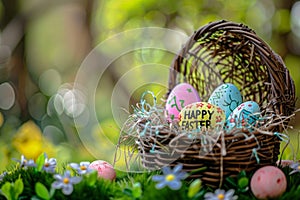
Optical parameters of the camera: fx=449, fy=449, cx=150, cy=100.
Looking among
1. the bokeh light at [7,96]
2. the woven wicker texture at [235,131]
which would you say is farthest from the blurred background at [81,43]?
the woven wicker texture at [235,131]

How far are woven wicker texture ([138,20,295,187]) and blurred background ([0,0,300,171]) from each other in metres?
1.33

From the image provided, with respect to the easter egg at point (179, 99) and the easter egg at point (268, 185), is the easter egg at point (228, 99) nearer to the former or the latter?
the easter egg at point (179, 99)

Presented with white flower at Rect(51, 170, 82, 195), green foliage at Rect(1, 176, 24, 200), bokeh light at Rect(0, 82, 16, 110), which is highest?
white flower at Rect(51, 170, 82, 195)

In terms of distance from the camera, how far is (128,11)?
292 centimetres

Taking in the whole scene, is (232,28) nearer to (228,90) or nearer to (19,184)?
(228,90)

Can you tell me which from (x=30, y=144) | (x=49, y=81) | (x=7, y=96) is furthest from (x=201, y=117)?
(x=49, y=81)

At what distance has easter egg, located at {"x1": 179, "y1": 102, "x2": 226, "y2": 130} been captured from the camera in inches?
42.9

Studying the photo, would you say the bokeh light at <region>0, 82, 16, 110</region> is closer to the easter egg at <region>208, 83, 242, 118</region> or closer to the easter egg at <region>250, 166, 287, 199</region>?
the easter egg at <region>208, 83, 242, 118</region>

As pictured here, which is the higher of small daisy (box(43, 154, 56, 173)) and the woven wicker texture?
the woven wicker texture

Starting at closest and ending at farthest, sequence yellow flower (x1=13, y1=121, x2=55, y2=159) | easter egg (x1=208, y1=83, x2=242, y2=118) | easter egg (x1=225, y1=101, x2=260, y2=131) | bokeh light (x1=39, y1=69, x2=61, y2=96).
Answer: easter egg (x1=225, y1=101, x2=260, y2=131)
easter egg (x1=208, y1=83, x2=242, y2=118)
yellow flower (x1=13, y1=121, x2=55, y2=159)
bokeh light (x1=39, y1=69, x2=61, y2=96)

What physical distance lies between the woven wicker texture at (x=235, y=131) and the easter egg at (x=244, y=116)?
0.11 feet

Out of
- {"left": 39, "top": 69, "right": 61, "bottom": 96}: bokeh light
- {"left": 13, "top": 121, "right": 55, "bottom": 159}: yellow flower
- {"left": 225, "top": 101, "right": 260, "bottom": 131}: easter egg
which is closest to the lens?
{"left": 225, "top": 101, "right": 260, "bottom": 131}: easter egg

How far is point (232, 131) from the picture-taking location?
0.94 m

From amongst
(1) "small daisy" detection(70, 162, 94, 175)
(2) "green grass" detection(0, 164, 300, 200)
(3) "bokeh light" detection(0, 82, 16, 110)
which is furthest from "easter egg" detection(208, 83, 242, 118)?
(3) "bokeh light" detection(0, 82, 16, 110)
